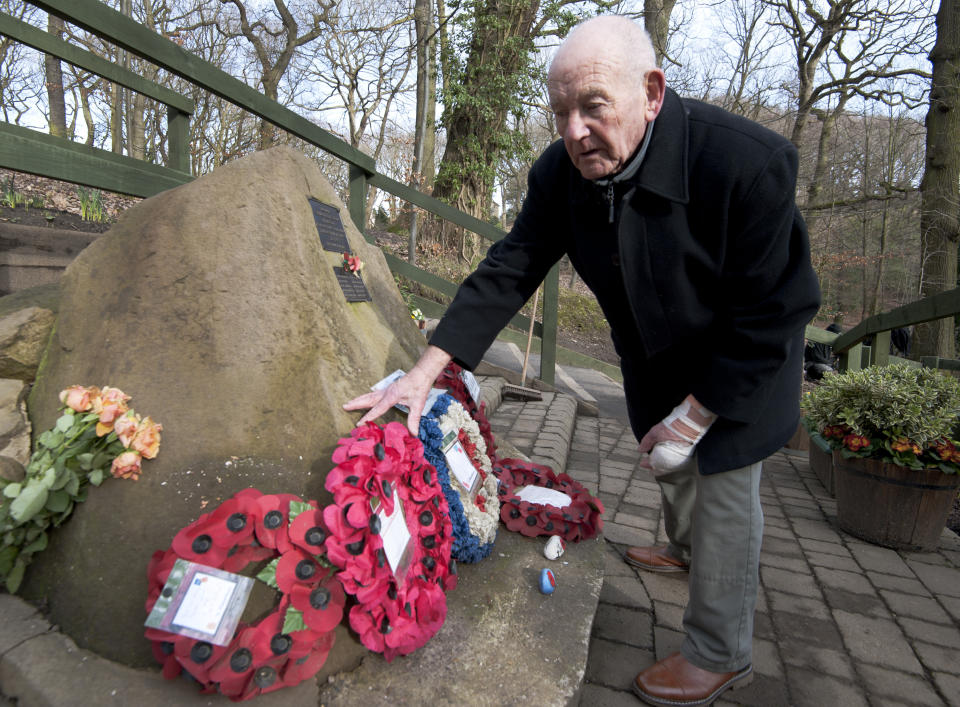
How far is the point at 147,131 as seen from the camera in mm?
14977

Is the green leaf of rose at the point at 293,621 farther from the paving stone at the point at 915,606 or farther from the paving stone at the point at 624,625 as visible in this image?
the paving stone at the point at 915,606

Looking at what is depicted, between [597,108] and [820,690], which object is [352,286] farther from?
[820,690]

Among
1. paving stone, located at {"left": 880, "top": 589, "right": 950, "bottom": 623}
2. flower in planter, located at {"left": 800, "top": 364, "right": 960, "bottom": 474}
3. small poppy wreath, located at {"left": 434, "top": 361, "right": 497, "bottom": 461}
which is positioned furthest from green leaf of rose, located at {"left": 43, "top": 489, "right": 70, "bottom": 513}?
flower in planter, located at {"left": 800, "top": 364, "right": 960, "bottom": 474}

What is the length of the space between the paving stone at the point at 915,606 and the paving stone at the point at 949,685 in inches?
16.9

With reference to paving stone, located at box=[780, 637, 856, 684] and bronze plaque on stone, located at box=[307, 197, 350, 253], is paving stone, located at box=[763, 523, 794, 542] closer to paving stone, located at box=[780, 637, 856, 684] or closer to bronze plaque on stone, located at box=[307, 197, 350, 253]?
paving stone, located at box=[780, 637, 856, 684]

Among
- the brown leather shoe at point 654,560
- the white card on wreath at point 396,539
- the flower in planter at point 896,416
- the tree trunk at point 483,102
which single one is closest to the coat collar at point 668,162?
the white card on wreath at point 396,539

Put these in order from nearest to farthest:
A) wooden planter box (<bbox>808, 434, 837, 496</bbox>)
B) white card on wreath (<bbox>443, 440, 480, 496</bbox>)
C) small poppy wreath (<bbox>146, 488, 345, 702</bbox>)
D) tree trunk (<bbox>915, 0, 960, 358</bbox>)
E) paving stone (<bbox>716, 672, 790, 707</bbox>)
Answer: small poppy wreath (<bbox>146, 488, 345, 702</bbox>) → paving stone (<bbox>716, 672, 790, 707</bbox>) → white card on wreath (<bbox>443, 440, 480, 496</bbox>) → wooden planter box (<bbox>808, 434, 837, 496</bbox>) → tree trunk (<bbox>915, 0, 960, 358</bbox>)

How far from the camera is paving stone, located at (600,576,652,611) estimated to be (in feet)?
7.94

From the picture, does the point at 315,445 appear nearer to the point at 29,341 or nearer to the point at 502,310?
the point at 502,310

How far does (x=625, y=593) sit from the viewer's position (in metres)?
2.50

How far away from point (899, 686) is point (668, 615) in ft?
2.50

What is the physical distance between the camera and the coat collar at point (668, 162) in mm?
1521

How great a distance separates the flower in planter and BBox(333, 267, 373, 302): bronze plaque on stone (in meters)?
2.68

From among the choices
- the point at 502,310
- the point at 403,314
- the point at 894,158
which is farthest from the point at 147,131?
the point at 894,158
